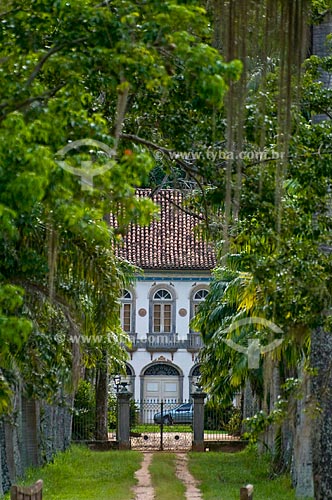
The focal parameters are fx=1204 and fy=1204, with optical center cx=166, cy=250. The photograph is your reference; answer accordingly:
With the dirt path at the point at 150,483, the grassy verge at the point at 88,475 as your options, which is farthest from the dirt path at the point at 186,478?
the grassy verge at the point at 88,475

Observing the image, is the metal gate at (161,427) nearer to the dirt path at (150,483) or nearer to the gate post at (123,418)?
the gate post at (123,418)

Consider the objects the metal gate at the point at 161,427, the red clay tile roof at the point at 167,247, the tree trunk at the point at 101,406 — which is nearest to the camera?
the metal gate at the point at 161,427

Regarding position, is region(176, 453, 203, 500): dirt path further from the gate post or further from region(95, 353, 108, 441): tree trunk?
region(95, 353, 108, 441): tree trunk

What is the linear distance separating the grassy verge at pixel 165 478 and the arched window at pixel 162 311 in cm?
1946

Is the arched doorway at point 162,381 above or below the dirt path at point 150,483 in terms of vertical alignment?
above

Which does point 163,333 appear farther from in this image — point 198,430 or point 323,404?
point 323,404

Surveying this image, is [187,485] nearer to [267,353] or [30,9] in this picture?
[267,353]

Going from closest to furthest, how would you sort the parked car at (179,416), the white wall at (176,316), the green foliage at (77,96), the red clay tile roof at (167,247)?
1. the green foliage at (77,96)
2. the parked car at (179,416)
3. the red clay tile roof at (167,247)
4. the white wall at (176,316)

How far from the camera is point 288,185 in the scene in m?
17.1

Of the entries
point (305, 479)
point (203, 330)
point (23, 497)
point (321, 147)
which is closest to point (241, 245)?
point (321, 147)

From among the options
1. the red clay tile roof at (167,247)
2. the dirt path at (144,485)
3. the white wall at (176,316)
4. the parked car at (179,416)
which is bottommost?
the dirt path at (144,485)

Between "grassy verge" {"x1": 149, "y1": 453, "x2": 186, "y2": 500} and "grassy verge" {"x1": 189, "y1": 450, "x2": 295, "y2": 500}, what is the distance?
50 cm

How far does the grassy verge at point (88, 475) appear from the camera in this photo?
75.8 feet

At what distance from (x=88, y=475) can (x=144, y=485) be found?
2.52 metres
